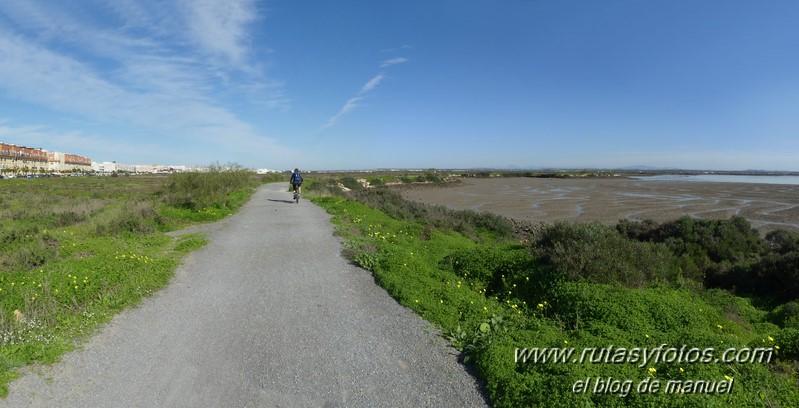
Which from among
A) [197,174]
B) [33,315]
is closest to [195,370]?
[33,315]

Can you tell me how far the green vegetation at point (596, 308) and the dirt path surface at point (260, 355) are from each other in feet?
1.83

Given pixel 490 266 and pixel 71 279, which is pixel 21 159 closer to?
pixel 71 279

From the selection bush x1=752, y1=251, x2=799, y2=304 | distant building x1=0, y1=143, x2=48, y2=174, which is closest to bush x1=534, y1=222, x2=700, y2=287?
bush x1=752, y1=251, x2=799, y2=304

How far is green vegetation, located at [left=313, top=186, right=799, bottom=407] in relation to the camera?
3.81 metres

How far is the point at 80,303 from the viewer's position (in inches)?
236

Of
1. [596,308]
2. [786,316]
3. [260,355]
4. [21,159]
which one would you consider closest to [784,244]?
[786,316]

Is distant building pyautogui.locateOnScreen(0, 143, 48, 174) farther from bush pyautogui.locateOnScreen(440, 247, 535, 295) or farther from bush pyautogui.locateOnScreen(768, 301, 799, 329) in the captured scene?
bush pyautogui.locateOnScreen(768, 301, 799, 329)

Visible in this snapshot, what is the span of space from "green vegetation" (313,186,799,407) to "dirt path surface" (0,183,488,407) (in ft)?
1.83

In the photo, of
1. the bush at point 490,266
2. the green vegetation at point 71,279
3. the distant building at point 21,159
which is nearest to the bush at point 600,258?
the bush at point 490,266

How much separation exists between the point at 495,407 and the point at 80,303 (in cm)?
627

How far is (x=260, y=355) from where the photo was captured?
4.75 m

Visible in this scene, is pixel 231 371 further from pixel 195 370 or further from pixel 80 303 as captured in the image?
pixel 80 303

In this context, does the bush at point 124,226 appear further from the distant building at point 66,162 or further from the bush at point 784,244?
the distant building at point 66,162

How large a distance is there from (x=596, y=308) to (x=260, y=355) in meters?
4.71
